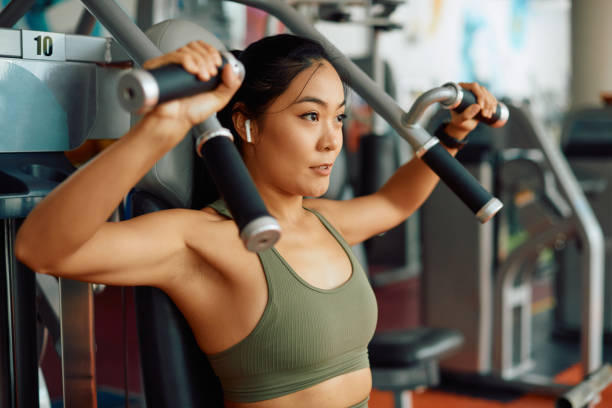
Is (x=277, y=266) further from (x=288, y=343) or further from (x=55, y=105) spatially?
(x=55, y=105)

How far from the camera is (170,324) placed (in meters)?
1.08

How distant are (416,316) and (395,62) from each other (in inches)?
98.9

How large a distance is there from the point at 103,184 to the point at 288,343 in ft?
1.35

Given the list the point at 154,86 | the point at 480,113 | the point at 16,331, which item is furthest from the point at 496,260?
the point at 154,86

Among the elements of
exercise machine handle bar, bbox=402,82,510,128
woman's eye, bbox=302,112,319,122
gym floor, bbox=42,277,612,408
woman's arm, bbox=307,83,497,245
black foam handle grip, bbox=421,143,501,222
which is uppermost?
exercise machine handle bar, bbox=402,82,510,128

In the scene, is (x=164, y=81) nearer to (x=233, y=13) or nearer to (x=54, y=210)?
(x=54, y=210)

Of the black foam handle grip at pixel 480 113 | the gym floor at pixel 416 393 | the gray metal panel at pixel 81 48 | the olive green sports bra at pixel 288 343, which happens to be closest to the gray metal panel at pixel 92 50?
the gray metal panel at pixel 81 48

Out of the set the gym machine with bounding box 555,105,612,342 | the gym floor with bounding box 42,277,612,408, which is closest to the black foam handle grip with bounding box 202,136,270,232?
the gym floor with bounding box 42,277,612,408

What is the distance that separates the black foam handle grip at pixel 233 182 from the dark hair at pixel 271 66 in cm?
37

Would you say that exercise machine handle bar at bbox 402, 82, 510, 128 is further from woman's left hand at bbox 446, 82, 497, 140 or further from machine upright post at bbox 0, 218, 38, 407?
machine upright post at bbox 0, 218, 38, 407

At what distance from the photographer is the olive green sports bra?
104 cm

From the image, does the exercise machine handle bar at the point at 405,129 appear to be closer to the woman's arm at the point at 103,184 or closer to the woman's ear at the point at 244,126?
the woman's ear at the point at 244,126

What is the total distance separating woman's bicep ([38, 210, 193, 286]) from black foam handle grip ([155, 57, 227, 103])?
0.27 m

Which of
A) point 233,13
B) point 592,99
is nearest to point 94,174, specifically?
point 233,13
